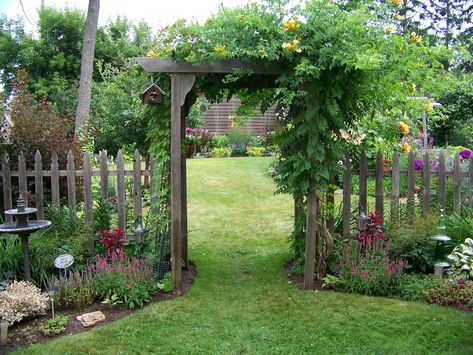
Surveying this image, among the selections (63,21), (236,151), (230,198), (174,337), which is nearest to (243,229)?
(230,198)

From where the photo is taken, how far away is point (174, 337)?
12.0 feet

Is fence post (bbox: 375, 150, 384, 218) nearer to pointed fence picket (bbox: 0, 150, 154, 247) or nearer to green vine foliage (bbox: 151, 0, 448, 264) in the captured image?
green vine foliage (bbox: 151, 0, 448, 264)

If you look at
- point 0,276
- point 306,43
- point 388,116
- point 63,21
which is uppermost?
point 63,21

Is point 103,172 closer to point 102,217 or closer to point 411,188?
point 102,217

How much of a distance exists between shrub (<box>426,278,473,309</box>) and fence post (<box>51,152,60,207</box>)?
4.27 meters

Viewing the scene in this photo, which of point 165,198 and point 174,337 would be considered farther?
point 165,198

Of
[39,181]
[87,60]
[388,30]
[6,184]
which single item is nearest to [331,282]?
[388,30]

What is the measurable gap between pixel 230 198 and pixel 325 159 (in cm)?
472

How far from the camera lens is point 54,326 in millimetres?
3729

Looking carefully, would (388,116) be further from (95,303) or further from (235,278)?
(95,303)

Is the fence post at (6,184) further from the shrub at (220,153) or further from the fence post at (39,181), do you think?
the shrub at (220,153)

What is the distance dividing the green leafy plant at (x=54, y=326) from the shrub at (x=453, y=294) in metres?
3.33

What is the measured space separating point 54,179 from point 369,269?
12.4 ft

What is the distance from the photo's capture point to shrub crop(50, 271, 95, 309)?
163 inches
